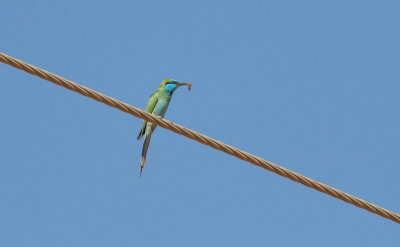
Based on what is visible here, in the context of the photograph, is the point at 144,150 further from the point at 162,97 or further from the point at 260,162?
the point at 260,162

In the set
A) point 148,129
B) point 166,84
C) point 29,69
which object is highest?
point 166,84

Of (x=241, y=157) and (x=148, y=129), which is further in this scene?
(x=148, y=129)

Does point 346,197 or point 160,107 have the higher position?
point 160,107

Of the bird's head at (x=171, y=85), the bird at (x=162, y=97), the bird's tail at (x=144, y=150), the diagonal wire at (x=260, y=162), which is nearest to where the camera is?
the diagonal wire at (x=260, y=162)

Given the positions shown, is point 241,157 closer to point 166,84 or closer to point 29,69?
point 29,69

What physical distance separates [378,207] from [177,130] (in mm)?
1134

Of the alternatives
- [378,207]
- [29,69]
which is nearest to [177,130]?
[29,69]

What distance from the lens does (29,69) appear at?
2.89 m

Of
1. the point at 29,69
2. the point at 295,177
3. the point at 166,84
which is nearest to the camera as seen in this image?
the point at 29,69

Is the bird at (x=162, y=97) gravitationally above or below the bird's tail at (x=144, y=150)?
above

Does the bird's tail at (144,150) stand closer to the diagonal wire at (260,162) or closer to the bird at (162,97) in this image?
the bird at (162,97)

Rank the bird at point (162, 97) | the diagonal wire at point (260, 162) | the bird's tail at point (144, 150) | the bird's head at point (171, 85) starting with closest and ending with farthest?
the diagonal wire at point (260, 162) → the bird's tail at point (144, 150) → the bird at point (162, 97) → the bird's head at point (171, 85)

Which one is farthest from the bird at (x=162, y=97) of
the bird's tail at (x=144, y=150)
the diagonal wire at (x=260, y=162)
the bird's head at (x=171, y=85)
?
the diagonal wire at (x=260, y=162)

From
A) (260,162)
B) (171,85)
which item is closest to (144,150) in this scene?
(171,85)
